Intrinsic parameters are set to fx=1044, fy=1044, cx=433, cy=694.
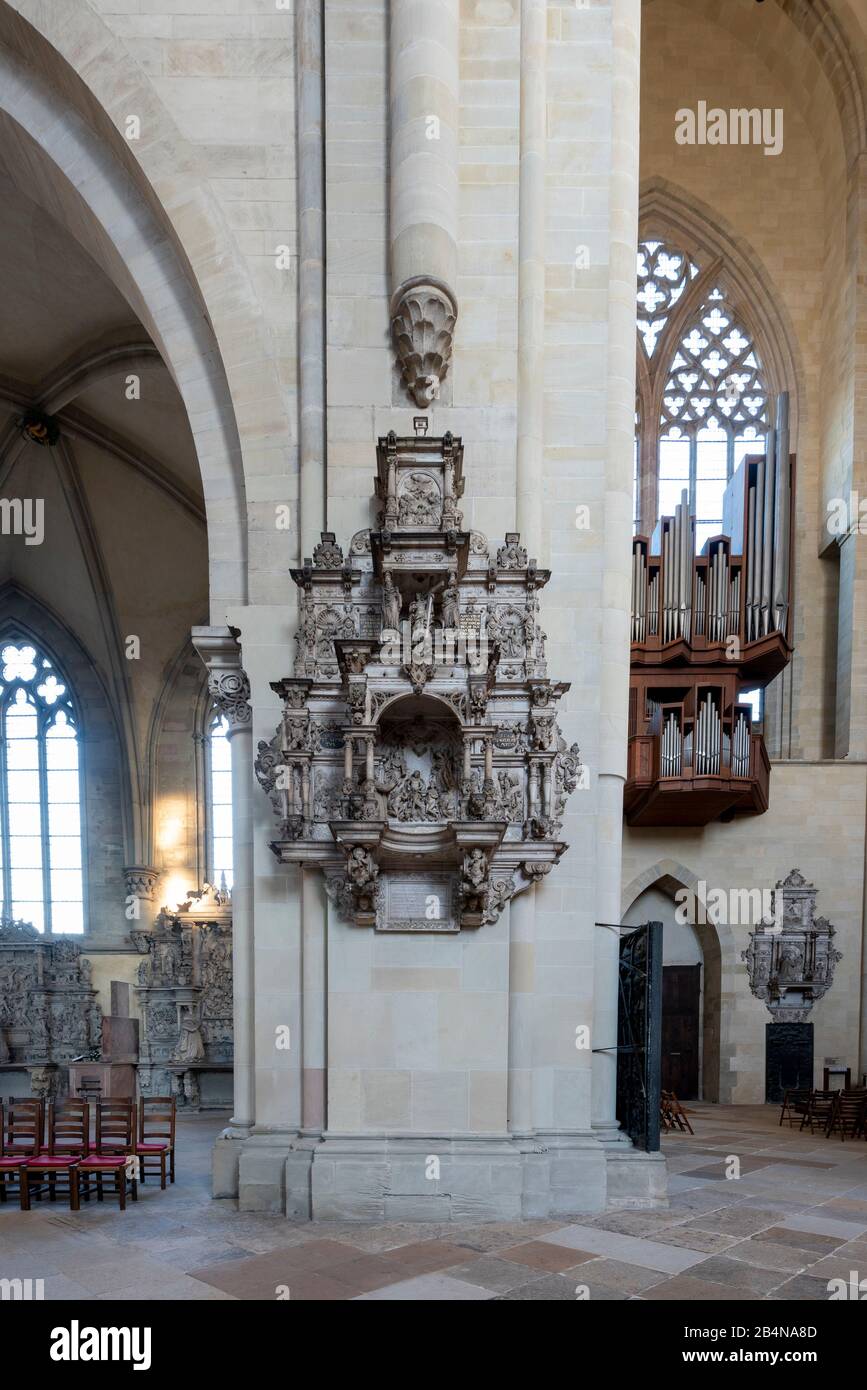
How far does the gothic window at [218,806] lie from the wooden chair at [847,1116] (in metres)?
11.5

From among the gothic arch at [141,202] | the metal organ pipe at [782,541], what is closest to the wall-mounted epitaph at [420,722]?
the gothic arch at [141,202]

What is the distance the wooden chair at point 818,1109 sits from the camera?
13.0m

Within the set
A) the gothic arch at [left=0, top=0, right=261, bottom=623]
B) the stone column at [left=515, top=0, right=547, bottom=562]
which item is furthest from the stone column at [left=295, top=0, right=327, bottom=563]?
the stone column at [left=515, top=0, right=547, bottom=562]

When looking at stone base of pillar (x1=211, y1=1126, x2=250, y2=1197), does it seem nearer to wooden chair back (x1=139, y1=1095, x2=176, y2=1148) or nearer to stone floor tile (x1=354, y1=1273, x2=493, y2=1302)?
wooden chair back (x1=139, y1=1095, x2=176, y2=1148)

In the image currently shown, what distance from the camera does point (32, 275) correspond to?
14023 millimetres

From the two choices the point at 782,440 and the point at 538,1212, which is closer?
the point at 538,1212

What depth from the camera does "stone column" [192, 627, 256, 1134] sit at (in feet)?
26.8

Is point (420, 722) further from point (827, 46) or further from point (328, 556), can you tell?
point (827, 46)

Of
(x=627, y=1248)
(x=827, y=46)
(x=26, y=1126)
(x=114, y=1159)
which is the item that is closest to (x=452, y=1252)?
(x=627, y=1248)

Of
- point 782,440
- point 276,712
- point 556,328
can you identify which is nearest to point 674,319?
point 782,440

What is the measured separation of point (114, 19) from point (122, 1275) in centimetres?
930

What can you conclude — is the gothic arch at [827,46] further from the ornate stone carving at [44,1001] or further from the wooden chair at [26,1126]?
the ornate stone carving at [44,1001]

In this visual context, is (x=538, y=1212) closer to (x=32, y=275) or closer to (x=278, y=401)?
(x=278, y=401)

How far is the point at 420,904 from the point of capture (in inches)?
309
